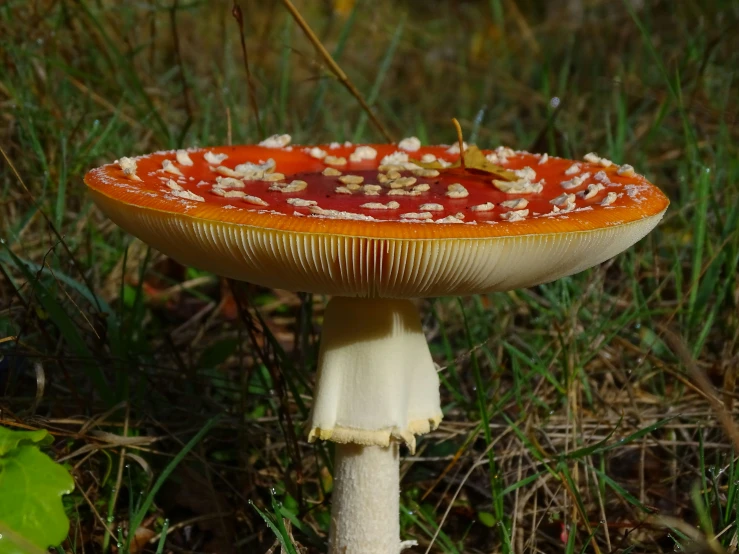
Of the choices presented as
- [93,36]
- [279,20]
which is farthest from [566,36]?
[93,36]

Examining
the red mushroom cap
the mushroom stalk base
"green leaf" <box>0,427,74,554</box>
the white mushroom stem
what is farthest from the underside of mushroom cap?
"green leaf" <box>0,427,74,554</box>

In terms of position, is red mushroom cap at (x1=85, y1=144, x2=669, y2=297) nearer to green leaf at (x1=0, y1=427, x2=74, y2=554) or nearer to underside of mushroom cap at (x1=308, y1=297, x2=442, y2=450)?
underside of mushroom cap at (x1=308, y1=297, x2=442, y2=450)

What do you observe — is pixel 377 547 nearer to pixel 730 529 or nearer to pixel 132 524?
pixel 132 524

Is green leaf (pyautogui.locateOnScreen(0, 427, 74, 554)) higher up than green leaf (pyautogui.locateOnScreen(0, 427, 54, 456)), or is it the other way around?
green leaf (pyautogui.locateOnScreen(0, 427, 54, 456))

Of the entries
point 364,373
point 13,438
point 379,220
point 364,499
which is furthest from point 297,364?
point 379,220

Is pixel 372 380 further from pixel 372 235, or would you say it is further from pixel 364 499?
pixel 372 235

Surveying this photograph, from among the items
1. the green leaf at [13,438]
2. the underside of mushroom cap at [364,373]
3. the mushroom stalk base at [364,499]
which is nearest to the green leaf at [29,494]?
the green leaf at [13,438]
